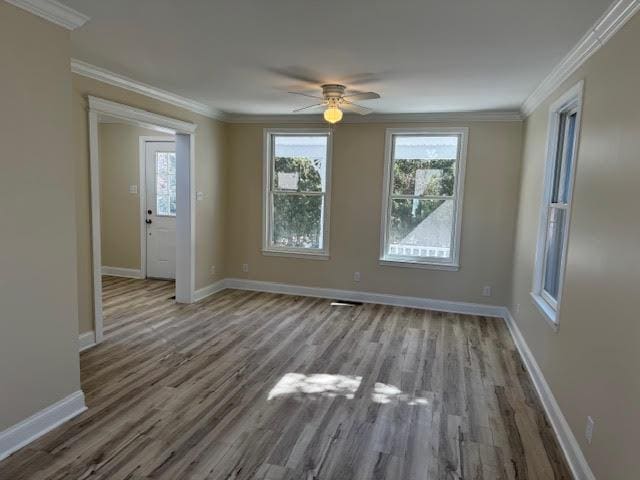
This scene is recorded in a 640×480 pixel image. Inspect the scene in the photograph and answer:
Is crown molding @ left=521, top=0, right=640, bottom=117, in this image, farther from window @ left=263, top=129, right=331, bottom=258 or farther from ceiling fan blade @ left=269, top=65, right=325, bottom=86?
window @ left=263, top=129, right=331, bottom=258

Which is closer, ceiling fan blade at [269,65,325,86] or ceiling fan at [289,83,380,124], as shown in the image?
ceiling fan blade at [269,65,325,86]

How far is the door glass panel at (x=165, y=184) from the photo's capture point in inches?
254

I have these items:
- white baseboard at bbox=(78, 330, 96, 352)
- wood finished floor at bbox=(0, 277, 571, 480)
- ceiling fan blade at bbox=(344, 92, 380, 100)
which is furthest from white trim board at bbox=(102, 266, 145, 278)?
ceiling fan blade at bbox=(344, 92, 380, 100)

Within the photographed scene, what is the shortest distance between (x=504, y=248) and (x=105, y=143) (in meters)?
6.12

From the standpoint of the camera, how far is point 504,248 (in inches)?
201

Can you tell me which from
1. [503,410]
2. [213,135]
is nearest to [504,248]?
[503,410]

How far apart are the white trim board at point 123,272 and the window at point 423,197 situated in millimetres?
3932

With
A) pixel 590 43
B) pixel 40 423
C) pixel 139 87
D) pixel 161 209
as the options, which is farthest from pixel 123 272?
pixel 590 43

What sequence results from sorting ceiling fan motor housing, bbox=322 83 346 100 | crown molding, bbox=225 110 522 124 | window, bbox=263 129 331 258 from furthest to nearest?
window, bbox=263 129 331 258 < crown molding, bbox=225 110 522 124 < ceiling fan motor housing, bbox=322 83 346 100

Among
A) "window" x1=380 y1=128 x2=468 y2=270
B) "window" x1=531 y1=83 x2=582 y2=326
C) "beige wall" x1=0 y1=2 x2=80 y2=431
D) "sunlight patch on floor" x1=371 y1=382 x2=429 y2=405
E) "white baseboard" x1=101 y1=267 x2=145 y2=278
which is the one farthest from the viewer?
"white baseboard" x1=101 y1=267 x2=145 y2=278

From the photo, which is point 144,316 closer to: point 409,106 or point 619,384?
point 409,106

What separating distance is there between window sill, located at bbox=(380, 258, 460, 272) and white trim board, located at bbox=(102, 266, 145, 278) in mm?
3927

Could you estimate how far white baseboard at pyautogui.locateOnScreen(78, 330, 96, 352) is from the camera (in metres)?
3.69

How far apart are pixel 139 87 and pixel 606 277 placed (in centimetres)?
418
